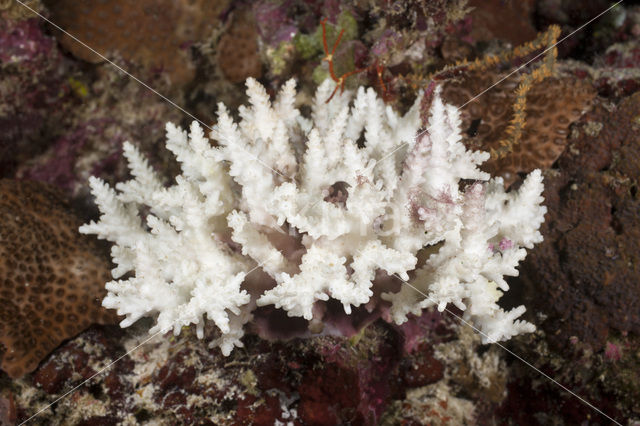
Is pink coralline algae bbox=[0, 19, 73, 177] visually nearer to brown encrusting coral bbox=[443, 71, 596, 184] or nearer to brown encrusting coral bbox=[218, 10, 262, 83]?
brown encrusting coral bbox=[218, 10, 262, 83]

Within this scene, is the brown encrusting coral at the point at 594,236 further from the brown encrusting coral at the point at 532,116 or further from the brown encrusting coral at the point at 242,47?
the brown encrusting coral at the point at 242,47

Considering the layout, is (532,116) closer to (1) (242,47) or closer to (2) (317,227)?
(2) (317,227)

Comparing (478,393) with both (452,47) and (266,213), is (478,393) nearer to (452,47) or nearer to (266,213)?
(266,213)

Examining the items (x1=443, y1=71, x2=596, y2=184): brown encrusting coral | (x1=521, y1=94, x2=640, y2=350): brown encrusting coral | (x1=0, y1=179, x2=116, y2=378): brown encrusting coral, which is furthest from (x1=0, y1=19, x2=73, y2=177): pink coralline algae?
(x1=521, y1=94, x2=640, y2=350): brown encrusting coral

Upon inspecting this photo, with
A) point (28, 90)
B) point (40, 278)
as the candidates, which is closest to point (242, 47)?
point (28, 90)

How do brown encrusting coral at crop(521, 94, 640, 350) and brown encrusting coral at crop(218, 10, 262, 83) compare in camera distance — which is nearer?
brown encrusting coral at crop(521, 94, 640, 350)

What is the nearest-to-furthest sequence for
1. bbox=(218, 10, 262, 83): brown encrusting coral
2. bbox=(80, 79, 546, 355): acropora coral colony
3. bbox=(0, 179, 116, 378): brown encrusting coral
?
bbox=(80, 79, 546, 355): acropora coral colony < bbox=(0, 179, 116, 378): brown encrusting coral < bbox=(218, 10, 262, 83): brown encrusting coral

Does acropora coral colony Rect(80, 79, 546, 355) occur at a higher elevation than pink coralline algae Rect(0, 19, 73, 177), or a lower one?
lower
